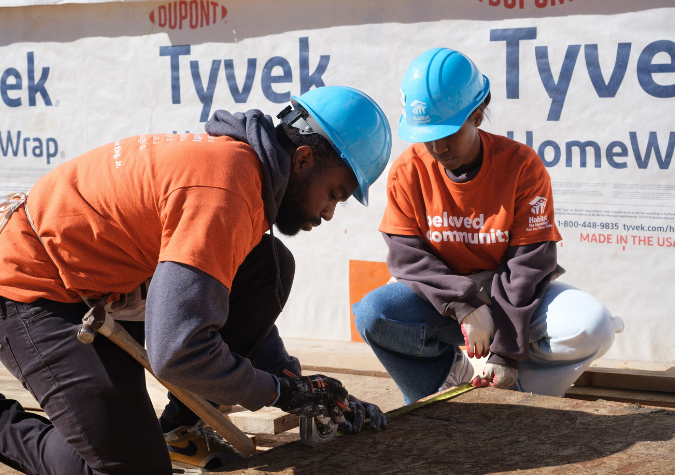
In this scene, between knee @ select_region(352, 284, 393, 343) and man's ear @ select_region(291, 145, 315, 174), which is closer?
man's ear @ select_region(291, 145, 315, 174)

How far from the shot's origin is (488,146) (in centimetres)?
296

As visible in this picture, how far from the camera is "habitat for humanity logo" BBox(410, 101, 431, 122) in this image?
282 centimetres

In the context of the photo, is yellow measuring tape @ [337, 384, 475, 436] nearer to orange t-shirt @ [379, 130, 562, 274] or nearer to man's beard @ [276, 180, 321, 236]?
orange t-shirt @ [379, 130, 562, 274]

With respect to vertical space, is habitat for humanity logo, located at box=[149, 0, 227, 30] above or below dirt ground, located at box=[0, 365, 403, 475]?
above

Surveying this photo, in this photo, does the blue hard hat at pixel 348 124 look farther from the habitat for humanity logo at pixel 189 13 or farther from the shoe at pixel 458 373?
the habitat for humanity logo at pixel 189 13

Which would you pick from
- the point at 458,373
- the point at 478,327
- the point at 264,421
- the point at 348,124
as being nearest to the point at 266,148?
the point at 348,124

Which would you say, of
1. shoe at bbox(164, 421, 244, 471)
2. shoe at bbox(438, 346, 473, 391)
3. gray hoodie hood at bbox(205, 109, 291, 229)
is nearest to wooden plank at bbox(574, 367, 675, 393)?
shoe at bbox(438, 346, 473, 391)

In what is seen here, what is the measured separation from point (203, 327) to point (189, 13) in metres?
3.05

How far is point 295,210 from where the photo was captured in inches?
85.1

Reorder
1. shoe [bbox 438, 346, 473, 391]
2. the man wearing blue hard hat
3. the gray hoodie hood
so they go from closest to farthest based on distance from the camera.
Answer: the man wearing blue hard hat → the gray hoodie hood → shoe [bbox 438, 346, 473, 391]

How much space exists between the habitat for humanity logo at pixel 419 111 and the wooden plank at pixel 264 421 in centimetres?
124

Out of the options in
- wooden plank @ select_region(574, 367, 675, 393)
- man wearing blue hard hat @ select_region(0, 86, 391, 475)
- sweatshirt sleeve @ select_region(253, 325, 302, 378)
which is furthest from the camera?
wooden plank @ select_region(574, 367, 675, 393)

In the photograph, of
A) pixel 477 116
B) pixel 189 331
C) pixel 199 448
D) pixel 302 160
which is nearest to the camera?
pixel 189 331

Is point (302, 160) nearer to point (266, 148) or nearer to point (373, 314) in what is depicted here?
point (266, 148)
